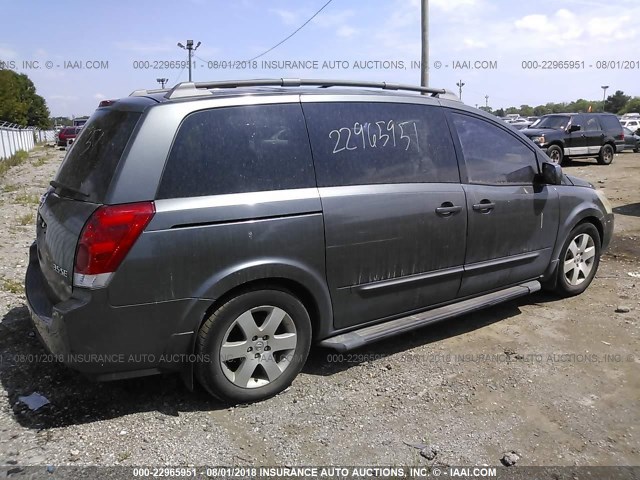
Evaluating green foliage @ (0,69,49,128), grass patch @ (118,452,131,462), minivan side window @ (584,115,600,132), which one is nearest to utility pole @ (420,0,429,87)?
minivan side window @ (584,115,600,132)

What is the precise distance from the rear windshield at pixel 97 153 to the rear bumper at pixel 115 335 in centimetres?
60

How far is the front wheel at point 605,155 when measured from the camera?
1969 cm

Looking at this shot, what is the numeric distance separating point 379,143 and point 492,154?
1.20 metres

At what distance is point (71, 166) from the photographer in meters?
3.54

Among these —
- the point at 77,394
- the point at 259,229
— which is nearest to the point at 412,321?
the point at 259,229

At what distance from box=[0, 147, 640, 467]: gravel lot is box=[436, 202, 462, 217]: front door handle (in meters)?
1.05

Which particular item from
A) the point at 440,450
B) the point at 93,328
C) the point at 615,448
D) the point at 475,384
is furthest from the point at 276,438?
the point at 615,448

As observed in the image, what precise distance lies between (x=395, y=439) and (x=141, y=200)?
1.91 metres

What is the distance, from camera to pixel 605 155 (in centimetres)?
1986

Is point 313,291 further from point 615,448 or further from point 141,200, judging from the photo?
point 615,448

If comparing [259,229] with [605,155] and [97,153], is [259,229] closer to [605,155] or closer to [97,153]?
[97,153]

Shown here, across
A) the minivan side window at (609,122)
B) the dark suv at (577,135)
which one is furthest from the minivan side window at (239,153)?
the minivan side window at (609,122)

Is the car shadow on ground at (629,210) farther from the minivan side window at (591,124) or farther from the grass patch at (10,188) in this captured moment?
the grass patch at (10,188)

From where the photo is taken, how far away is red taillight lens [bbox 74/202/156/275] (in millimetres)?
2852
